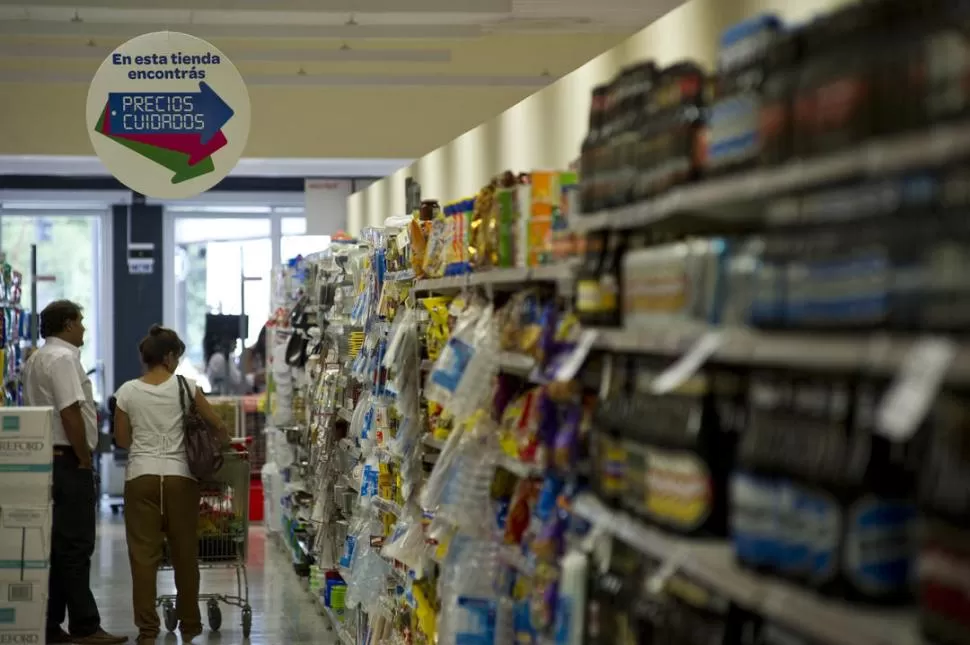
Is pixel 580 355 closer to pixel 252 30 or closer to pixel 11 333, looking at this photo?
pixel 11 333

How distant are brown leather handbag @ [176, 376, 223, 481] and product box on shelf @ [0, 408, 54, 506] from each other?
896 millimetres

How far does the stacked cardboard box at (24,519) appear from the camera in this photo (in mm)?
6496

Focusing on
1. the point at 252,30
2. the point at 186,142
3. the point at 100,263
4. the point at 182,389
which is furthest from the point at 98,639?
the point at 100,263

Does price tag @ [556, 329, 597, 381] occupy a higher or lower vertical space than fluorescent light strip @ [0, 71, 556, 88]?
lower

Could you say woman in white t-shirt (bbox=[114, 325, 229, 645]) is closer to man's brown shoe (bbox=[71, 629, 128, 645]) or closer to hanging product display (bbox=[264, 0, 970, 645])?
man's brown shoe (bbox=[71, 629, 128, 645])

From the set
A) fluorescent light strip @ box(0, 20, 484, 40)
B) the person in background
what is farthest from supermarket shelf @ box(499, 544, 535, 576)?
the person in background

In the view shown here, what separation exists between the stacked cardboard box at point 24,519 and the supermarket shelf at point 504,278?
2.52 meters

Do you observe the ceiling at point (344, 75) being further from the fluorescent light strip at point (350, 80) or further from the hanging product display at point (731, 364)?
the hanging product display at point (731, 364)

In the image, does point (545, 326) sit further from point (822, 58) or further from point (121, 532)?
point (121, 532)

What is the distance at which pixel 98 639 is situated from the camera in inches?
296

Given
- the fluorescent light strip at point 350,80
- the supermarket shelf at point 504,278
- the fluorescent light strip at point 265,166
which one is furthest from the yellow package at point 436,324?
the fluorescent light strip at point 265,166

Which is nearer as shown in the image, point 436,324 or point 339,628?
point 436,324

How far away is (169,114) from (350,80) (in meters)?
6.07

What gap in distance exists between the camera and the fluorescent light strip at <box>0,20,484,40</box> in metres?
11.7
